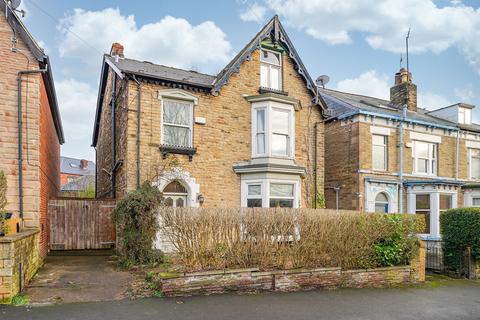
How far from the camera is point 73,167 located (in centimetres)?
6650

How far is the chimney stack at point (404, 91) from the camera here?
2311cm

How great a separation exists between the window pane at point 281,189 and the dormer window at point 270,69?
4463 millimetres

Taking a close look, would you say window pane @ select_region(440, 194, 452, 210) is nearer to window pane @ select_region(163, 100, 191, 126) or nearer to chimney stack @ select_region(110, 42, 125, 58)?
window pane @ select_region(163, 100, 191, 126)

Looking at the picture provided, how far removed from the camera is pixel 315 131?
57.5ft

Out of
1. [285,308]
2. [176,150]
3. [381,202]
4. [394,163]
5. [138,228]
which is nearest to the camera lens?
[285,308]

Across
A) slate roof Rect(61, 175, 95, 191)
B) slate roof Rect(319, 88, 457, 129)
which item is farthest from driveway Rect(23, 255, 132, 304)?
slate roof Rect(61, 175, 95, 191)

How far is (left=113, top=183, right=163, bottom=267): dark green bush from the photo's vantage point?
35.1ft

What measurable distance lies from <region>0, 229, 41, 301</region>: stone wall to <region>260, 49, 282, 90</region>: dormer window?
11.3 m

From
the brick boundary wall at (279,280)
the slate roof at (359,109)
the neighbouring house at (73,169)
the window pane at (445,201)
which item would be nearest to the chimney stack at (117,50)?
the slate roof at (359,109)

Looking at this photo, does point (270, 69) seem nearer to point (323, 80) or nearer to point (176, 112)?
point (176, 112)

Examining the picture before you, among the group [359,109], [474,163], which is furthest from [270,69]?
[474,163]

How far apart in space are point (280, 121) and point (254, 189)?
3197 mm

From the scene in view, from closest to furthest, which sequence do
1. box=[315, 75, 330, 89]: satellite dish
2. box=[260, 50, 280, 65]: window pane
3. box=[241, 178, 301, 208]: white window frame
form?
box=[241, 178, 301, 208]: white window frame, box=[260, 50, 280, 65]: window pane, box=[315, 75, 330, 89]: satellite dish

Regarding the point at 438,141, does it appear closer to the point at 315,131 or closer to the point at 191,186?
the point at 315,131
